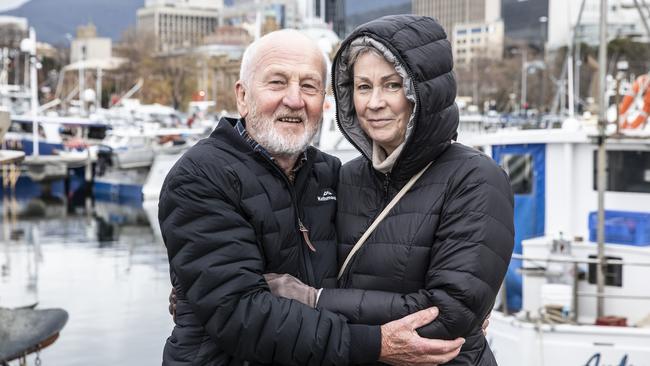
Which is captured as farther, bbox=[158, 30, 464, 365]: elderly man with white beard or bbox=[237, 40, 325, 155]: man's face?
bbox=[237, 40, 325, 155]: man's face

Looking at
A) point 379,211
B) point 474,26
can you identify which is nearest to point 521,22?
point 474,26

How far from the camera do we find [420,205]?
2.97 m

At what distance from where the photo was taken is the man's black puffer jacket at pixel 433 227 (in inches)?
111

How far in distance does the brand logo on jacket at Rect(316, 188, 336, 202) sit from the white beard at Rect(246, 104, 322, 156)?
0.18 m

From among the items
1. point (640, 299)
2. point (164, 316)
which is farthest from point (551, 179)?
point (164, 316)

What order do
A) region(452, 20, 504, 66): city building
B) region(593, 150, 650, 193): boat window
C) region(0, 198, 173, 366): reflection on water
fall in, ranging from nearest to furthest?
region(593, 150, 650, 193): boat window → region(0, 198, 173, 366): reflection on water → region(452, 20, 504, 66): city building

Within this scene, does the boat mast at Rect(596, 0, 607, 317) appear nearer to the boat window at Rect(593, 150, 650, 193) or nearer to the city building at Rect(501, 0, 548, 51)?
the boat window at Rect(593, 150, 650, 193)

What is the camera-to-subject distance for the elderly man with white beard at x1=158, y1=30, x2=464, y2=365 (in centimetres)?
280

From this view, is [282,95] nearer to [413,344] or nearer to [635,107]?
[413,344]

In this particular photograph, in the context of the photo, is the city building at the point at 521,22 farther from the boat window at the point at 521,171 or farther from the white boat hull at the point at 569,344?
the white boat hull at the point at 569,344

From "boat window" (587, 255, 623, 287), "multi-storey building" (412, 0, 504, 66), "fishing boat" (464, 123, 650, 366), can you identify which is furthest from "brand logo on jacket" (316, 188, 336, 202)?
"multi-storey building" (412, 0, 504, 66)

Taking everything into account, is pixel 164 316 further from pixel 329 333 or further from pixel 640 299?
pixel 329 333

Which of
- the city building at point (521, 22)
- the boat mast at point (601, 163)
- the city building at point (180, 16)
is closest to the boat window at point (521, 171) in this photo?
the boat mast at point (601, 163)

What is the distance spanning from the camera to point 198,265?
282 cm
